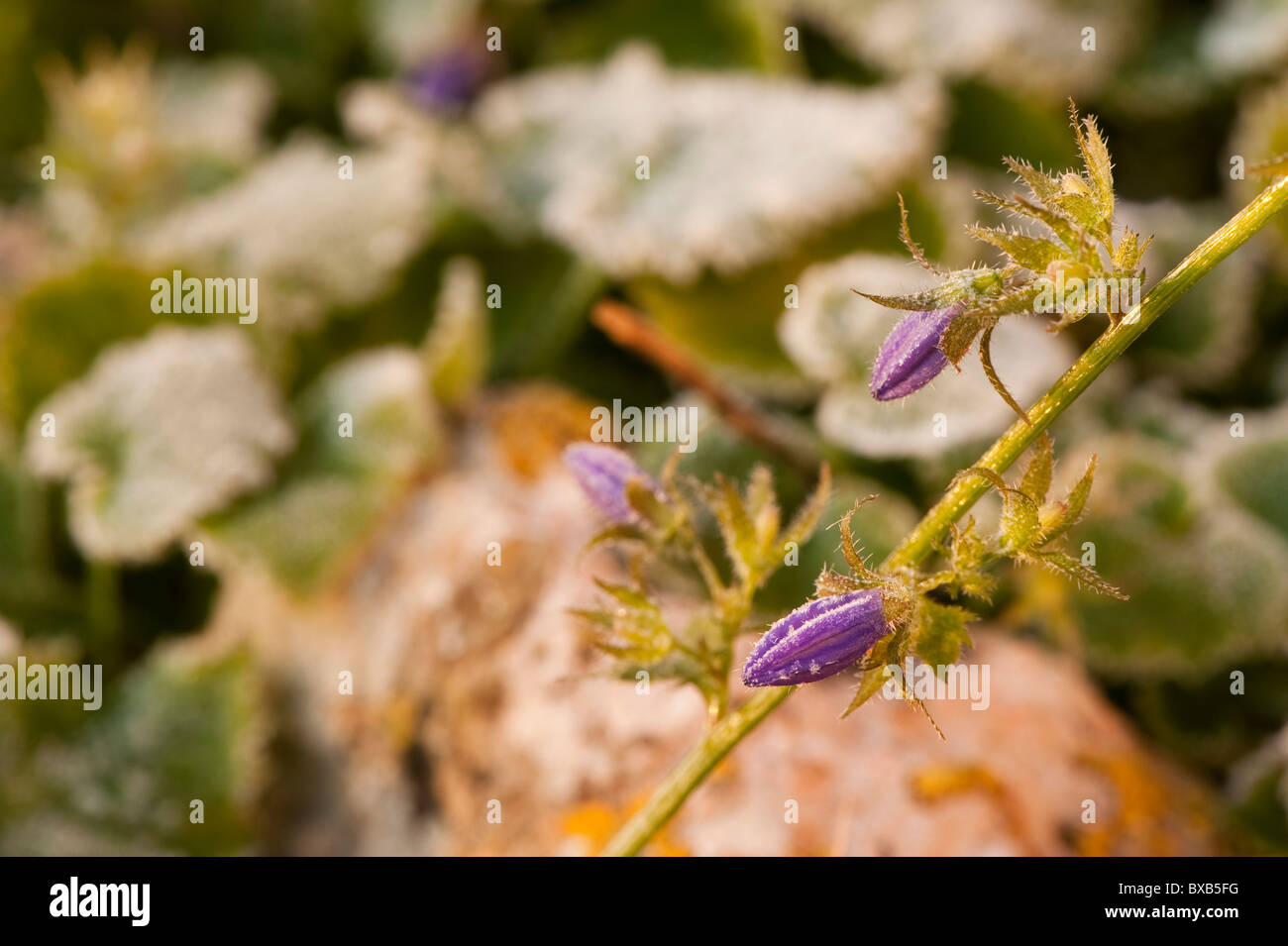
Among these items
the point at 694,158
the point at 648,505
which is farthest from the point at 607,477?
the point at 694,158

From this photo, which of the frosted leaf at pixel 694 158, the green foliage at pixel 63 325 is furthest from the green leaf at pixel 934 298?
the green foliage at pixel 63 325

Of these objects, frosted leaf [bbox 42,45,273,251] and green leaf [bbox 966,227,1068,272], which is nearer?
green leaf [bbox 966,227,1068,272]

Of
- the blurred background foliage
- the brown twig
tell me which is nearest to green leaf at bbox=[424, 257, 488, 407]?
the blurred background foliage

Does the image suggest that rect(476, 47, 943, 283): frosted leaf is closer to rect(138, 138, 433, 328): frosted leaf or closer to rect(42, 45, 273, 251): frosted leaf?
rect(138, 138, 433, 328): frosted leaf

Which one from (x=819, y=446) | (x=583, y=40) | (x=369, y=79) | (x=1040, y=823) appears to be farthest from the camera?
(x=369, y=79)
